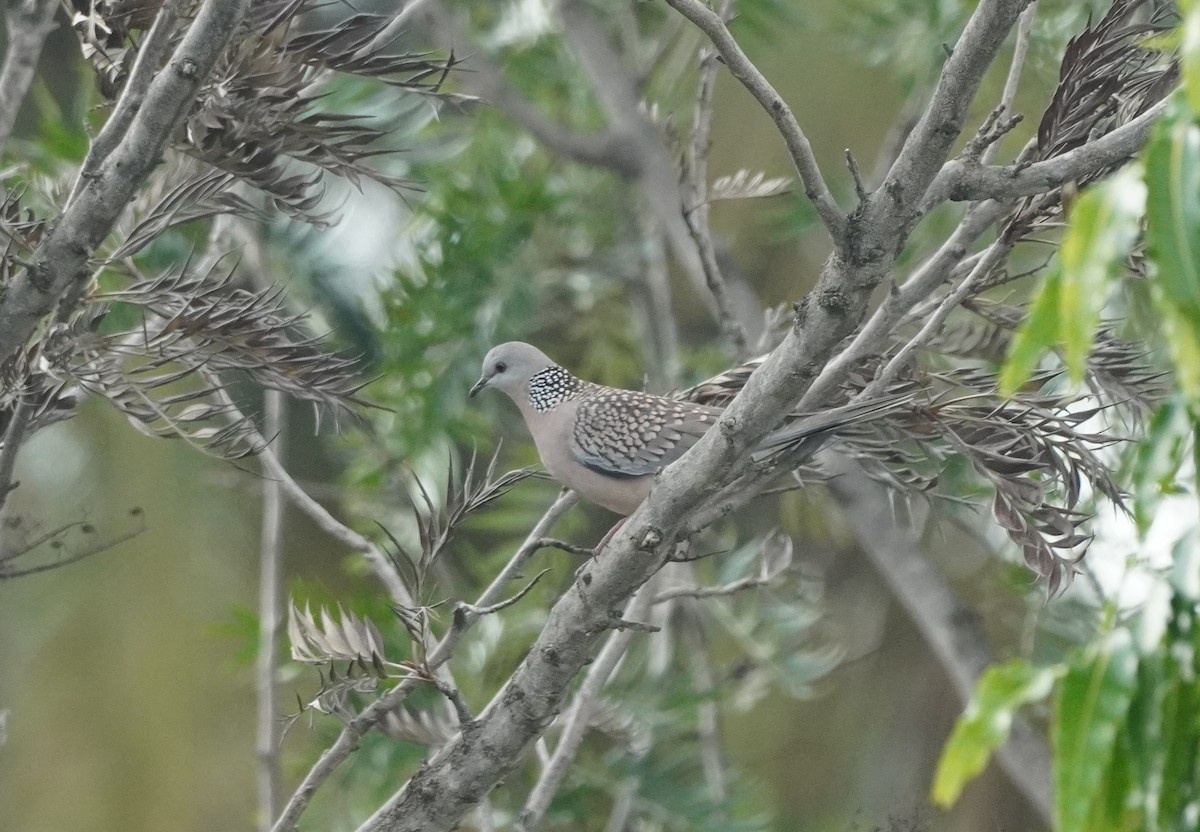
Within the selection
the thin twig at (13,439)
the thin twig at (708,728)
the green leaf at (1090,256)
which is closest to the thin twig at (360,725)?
the thin twig at (13,439)

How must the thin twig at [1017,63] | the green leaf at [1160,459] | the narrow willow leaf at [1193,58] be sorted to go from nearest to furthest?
the narrow willow leaf at [1193,58], the green leaf at [1160,459], the thin twig at [1017,63]

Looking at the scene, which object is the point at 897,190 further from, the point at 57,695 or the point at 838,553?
the point at 57,695

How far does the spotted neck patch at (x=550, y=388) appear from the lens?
103 inches

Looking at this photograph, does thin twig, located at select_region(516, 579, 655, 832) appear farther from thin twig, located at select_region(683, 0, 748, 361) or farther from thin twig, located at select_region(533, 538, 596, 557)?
thin twig, located at select_region(683, 0, 748, 361)

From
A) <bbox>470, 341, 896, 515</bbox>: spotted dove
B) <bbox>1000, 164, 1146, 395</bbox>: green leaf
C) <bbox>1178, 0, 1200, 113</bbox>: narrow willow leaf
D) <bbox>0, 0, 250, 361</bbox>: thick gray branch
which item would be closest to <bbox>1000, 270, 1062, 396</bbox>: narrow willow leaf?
<bbox>1000, 164, 1146, 395</bbox>: green leaf

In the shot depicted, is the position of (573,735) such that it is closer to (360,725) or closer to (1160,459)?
(360,725)

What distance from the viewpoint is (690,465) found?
4.90ft

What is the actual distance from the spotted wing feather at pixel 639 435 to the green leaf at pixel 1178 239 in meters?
1.49

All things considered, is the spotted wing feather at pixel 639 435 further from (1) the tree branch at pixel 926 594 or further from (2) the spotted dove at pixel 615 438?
(1) the tree branch at pixel 926 594

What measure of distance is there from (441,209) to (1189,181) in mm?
3279

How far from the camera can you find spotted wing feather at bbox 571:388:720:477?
2.23 meters

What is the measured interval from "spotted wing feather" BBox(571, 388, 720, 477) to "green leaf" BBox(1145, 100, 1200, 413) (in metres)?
1.49

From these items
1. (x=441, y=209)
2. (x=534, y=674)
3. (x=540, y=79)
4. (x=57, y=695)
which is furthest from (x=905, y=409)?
(x=57, y=695)

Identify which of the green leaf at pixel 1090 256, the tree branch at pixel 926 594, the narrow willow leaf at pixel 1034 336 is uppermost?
the green leaf at pixel 1090 256
